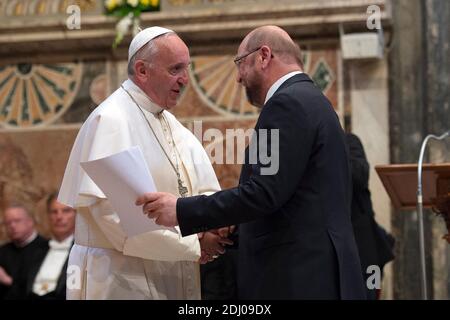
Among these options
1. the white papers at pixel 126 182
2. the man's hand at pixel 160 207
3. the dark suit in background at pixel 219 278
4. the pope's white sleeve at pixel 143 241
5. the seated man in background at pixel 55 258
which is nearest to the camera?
the white papers at pixel 126 182

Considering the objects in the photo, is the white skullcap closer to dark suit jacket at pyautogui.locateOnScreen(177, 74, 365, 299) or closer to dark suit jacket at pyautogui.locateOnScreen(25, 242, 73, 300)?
dark suit jacket at pyautogui.locateOnScreen(177, 74, 365, 299)

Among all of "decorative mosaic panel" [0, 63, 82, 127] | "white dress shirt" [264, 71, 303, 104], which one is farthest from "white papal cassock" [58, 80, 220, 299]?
"decorative mosaic panel" [0, 63, 82, 127]

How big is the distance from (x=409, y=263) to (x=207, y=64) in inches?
98.7

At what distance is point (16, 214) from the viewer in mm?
8719

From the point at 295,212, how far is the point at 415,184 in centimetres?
214

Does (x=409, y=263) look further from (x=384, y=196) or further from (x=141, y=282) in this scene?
(x=141, y=282)

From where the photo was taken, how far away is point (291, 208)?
416cm

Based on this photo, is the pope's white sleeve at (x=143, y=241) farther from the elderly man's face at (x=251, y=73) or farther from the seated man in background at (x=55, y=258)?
the seated man in background at (x=55, y=258)

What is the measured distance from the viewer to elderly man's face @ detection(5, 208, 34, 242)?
28.4ft

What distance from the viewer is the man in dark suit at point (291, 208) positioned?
4113mm

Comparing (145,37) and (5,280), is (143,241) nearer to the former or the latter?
(145,37)

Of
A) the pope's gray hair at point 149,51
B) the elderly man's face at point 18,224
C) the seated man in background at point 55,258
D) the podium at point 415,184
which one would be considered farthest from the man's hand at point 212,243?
the elderly man's face at point 18,224

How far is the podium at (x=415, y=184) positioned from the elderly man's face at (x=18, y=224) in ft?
11.8
